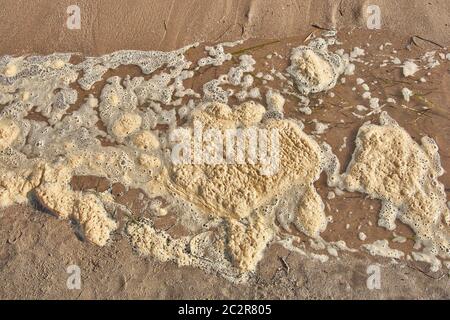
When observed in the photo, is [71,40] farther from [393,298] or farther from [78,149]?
[393,298]

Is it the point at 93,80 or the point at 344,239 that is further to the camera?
the point at 93,80

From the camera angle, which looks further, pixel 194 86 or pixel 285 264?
pixel 194 86

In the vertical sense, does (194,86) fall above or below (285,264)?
above

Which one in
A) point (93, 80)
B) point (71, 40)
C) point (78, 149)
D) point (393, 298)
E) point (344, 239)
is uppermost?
point (71, 40)

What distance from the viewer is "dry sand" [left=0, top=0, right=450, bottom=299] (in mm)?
3180

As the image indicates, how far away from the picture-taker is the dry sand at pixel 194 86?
10.4 ft

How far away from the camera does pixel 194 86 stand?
11.9ft

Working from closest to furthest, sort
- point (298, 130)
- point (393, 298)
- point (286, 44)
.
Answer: point (393, 298), point (298, 130), point (286, 44)

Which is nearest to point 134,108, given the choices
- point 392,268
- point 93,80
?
point 93,80

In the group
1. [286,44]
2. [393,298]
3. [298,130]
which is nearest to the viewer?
[393,298]

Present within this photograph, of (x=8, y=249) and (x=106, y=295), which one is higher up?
(x=8, y=249)

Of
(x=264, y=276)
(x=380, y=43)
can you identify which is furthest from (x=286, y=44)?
(x=264, y=276)

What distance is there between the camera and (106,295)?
318 cm

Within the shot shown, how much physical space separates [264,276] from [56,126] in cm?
214
